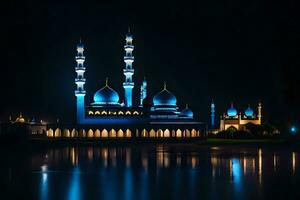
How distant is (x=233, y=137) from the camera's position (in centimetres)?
4994

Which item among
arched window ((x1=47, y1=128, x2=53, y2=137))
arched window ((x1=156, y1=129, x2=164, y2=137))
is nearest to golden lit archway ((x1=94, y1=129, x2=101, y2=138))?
arched window ((x1=47, y1=128, x2=53, y2=137))

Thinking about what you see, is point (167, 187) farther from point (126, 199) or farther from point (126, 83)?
point (126, 83)

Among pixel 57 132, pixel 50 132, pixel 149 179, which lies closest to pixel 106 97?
pixel 57 132

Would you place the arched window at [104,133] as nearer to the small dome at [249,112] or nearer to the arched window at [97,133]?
the arched window at [97,133]

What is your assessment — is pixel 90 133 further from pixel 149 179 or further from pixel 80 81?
pixel 149 179

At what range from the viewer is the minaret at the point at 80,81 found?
50094 millimetres

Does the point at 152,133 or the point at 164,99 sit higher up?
the point at 164,99

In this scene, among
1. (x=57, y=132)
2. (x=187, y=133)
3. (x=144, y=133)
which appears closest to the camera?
(x=57, y=132)

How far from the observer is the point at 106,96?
2013 inches

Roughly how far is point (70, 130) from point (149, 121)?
7253mm

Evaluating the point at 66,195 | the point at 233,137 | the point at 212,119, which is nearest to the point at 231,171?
the point at 66,195

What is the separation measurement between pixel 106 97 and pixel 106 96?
98mm

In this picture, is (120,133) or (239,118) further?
(239,118)

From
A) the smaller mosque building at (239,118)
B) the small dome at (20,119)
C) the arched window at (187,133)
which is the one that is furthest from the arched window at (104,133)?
the smaller mosque building at (239,118)
